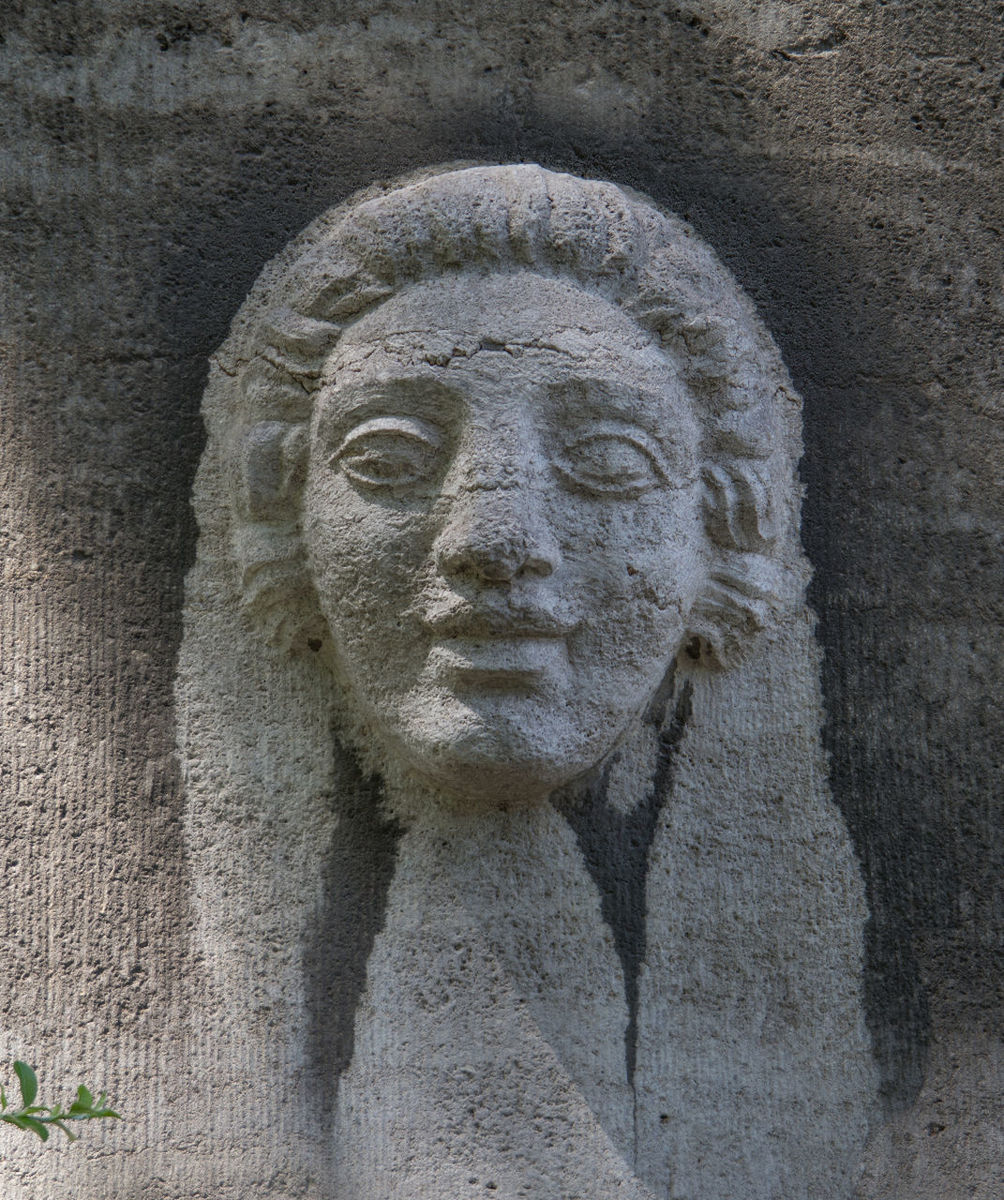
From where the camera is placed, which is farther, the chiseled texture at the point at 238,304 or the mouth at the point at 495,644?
the chiseled texture at the point at 238,304

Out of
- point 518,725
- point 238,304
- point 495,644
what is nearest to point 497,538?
point 495,644

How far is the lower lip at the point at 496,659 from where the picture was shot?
5.29ft


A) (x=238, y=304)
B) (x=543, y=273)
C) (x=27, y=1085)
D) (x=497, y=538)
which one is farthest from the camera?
(x=238, y=304)

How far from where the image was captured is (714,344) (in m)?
1.75

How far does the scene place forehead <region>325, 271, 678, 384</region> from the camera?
5.45 ft

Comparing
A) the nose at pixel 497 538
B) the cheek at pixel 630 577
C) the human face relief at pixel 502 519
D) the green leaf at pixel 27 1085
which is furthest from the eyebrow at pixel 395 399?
the green leaf at pixel 27 1085

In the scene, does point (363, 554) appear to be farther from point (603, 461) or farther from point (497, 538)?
point (603, 461)

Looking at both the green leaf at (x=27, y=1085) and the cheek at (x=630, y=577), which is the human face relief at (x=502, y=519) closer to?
the cheek at (x=630, y=577)

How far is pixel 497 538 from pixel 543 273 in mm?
391

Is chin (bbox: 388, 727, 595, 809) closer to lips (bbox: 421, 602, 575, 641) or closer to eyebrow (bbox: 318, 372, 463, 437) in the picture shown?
lips (bbox: 421, 602, 575, 641)

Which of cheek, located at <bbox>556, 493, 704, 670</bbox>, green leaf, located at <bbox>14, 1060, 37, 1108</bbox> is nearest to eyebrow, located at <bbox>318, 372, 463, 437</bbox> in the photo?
cheek, located at <bbox>556, 493, 704, 670</bbox>

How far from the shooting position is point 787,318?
1.91 m

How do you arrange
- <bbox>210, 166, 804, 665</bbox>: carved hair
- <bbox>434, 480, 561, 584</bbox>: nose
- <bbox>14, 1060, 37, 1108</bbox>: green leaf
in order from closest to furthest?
<bbox>14, 1060, 37, 1108</bbox>: green leaf → <bbox>434, 480, 561, 584</bbox>: nose → <bbox>210, 166, 804, 665</bbox>: carved hair

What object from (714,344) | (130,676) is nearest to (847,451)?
(714,344)
